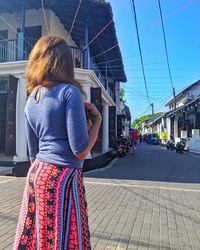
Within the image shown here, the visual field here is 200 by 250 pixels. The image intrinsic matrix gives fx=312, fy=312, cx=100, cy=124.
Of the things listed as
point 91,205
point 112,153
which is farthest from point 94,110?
point 112,153

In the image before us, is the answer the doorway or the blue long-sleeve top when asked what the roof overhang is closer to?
the doorway

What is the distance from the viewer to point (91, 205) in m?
6.00

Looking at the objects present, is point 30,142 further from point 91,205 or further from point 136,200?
point 136,200

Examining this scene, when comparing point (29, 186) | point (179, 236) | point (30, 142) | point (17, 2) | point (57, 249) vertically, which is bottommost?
point (179, 236)

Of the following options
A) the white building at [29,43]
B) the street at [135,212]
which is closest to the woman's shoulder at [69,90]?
the street at [135,212]

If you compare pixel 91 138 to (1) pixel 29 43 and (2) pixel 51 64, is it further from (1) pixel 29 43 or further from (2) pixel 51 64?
(1) pixel 29 43

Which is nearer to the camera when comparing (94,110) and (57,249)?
(57,249)

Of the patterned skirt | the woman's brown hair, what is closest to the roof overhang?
the woman's brown hair

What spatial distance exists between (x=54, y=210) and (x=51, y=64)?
0.84 meters

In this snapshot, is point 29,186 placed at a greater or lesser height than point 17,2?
lesser

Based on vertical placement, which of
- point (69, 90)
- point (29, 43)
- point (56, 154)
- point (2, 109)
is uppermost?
point (29, 43)

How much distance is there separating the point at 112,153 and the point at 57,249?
1610cm

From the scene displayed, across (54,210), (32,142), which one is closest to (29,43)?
(32,142)

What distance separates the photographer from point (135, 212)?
5.51 m
